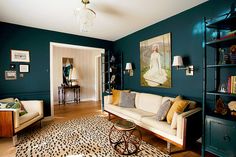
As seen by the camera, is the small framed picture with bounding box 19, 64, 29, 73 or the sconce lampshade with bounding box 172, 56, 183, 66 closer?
the sconce lampshade with bounding box 172, 56, 183, 66

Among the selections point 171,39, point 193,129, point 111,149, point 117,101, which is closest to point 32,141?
point 111,149

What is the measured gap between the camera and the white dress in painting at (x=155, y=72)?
134 inches

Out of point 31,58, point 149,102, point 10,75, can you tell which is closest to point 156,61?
point 149,102

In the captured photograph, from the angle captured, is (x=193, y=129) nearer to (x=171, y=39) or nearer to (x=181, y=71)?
(x=181, y=71)

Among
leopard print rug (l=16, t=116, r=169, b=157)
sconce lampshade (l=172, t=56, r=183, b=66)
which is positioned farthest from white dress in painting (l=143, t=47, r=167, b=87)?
leopard print rug (l=16, t=116, r=169, b=157)

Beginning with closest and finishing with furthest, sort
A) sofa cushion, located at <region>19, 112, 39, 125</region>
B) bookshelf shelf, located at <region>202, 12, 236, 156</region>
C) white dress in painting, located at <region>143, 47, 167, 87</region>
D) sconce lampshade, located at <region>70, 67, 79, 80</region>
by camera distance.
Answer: bookshelf shelf, located at <region>202, 12, 236, 156</region>, sofa cushion, located at <region>19, 112, 39, 125</region>, white dress in painting, located at <region>143, 47, 167, 87</region>, sconce lampshade, located at <region>70, 67, 79, 80</region>

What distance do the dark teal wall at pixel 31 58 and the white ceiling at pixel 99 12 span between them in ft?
0.80

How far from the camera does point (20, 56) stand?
3.73 m

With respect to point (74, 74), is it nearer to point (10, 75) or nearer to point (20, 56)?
point (20, 56)

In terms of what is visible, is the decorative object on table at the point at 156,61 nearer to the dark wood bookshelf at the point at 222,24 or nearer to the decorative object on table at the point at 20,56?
the dark wood bookshelf at the point at 222,24

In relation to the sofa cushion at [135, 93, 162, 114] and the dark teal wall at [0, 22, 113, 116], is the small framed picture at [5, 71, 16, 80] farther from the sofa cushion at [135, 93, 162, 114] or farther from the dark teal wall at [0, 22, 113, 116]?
the sofa cushion at [135, 93, 162, 114]

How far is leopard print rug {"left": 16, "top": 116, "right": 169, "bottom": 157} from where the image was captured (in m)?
2.26

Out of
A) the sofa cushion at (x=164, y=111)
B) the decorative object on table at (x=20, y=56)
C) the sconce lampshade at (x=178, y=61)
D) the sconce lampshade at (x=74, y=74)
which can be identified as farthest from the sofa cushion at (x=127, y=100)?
the sconce lampshade at (x=74, y=74)

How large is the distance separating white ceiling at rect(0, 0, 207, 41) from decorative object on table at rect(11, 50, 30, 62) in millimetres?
746
